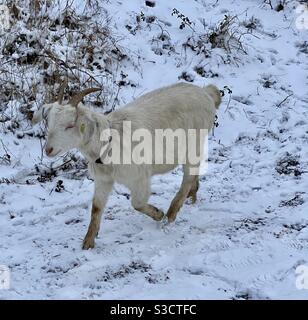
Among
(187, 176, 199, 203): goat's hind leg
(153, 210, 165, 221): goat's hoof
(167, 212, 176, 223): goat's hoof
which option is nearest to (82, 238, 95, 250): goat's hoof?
(153, 210, 165, 221): goat's hoof

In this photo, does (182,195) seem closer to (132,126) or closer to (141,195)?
(141,195)

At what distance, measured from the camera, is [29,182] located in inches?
251

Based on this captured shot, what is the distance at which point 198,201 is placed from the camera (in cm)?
610

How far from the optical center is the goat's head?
4625mm

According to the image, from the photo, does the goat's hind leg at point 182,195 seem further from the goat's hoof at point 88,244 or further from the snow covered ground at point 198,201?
the goat's hoof at point 88,244

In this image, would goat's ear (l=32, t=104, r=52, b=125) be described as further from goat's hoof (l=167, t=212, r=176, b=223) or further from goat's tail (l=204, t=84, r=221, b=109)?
goat's tail (l=204, t=84, r=221, b=109)

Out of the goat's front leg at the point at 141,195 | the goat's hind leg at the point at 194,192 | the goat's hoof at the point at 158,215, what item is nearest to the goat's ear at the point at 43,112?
the goat's front leg at the point at 141,195

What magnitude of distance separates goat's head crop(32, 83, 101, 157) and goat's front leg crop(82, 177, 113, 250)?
22.3 inches

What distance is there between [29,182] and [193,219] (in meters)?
1.86

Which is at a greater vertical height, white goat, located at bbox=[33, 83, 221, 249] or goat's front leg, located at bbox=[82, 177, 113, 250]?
white goat, located at bbox=[33, 83, 221, 249]

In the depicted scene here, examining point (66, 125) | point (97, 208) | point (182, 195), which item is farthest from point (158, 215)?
point (66, 125)

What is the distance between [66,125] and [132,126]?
2.15 ft

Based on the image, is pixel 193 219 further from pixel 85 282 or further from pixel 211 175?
pixel 85 282
